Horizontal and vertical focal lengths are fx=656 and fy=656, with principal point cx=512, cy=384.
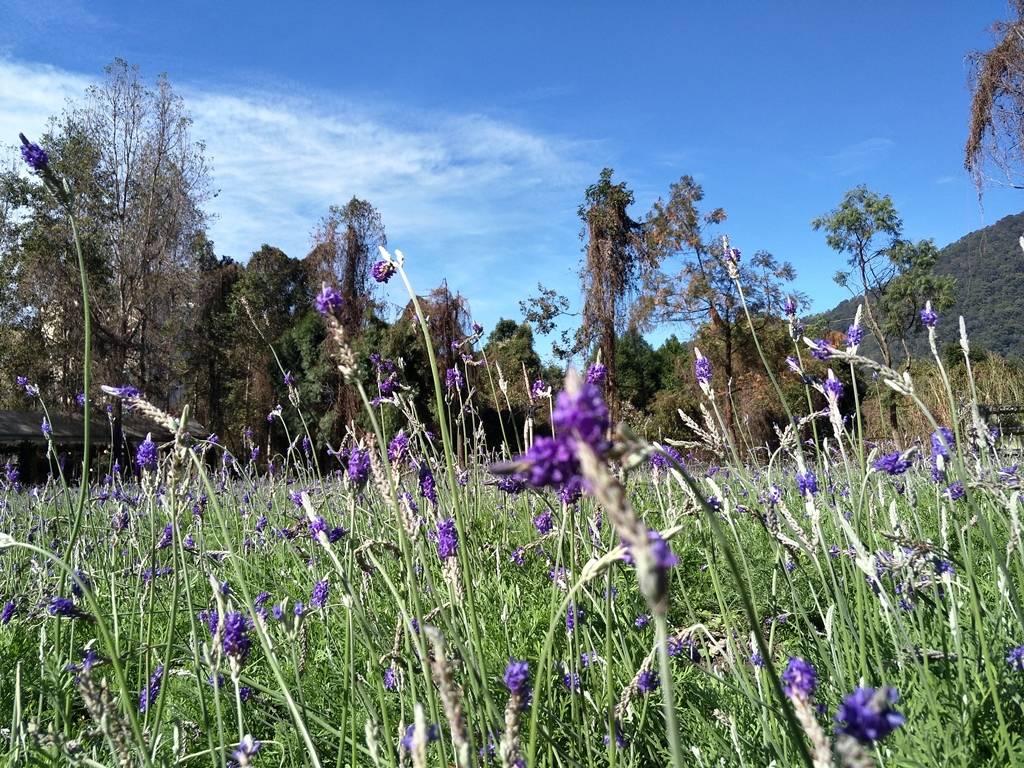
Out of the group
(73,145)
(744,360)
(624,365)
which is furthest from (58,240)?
(624,365)

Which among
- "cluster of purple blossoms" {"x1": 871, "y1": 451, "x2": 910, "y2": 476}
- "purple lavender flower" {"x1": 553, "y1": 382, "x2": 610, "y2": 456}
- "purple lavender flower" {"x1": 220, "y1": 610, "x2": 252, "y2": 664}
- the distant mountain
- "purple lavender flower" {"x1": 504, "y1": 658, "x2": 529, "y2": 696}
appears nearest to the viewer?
"purple lavender flower" {"x1": 553, "y1": 382, "x2": 610, "y2": 456}

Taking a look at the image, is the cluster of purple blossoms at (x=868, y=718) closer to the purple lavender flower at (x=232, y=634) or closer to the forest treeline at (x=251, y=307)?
the purple lavender flower at (x=232, y=634)

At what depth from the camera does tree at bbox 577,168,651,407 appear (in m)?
17.0

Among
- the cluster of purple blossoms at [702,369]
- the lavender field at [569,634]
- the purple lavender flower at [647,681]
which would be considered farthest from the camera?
the cluster of purple blossoms at [702,369]

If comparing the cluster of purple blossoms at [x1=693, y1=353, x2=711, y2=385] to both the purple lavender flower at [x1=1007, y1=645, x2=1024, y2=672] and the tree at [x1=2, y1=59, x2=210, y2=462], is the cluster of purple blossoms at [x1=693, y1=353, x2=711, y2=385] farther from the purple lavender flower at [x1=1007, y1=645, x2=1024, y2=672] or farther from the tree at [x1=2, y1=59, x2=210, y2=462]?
the tree at [x1=2, y1=59, x2=210, y2=462]

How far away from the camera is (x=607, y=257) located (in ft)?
56.7

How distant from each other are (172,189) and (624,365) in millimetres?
20934

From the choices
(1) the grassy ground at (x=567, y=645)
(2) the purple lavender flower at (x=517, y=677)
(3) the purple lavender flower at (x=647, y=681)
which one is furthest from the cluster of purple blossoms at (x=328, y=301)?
(3) the purple lavender flower at (x=647, y=681)

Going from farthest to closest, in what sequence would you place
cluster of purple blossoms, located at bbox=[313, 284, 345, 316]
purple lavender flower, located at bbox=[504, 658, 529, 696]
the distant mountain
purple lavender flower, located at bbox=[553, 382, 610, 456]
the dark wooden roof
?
the distant mountain < the dark wooden roof < cluster of purple blossoms, located at bbox=[313, 284, 345, 316] < purple lavender flower, located at bbox=[504, 658, 529, 696] < purple lavender flower, located at bbox=[553, 382, 610, 456]

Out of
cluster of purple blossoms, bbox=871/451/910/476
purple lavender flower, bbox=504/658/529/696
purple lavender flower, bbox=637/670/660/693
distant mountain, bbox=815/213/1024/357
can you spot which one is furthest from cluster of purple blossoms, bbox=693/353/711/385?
distant mountain, bbox=815/213/1024/357

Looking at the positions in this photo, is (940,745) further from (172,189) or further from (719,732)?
(172,189)

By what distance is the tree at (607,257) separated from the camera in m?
17.0

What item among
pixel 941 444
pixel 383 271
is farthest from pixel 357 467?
pixel 941 444

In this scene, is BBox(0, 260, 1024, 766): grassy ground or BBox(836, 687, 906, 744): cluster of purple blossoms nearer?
BBox(836, 687, 906, 744): cluster of purple blossoms
